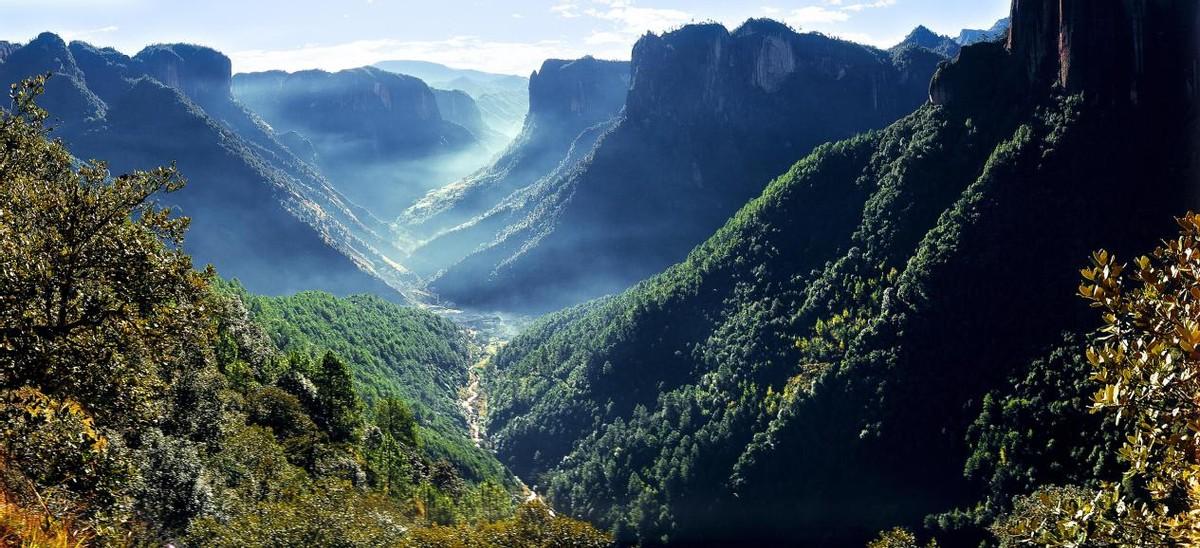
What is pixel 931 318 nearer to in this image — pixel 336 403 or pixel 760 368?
pixel 760 368

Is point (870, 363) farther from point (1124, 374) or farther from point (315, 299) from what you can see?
point (315, 299)

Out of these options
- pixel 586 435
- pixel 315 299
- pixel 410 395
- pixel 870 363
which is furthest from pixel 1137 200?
pixel 315 299

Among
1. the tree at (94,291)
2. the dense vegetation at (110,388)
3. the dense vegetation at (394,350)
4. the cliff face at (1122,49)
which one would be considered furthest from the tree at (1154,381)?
the cliff face at (1122,49)

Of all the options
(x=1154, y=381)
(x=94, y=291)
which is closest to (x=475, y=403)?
(x=94, y=291)

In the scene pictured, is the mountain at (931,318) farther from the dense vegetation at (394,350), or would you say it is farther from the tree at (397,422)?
the tree at (397,422)

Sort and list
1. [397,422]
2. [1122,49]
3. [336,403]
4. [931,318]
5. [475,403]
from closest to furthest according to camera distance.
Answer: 1. [336,403]
2. [397,422]
3. [1122,49]
4. [931,318]
5. [475,403]

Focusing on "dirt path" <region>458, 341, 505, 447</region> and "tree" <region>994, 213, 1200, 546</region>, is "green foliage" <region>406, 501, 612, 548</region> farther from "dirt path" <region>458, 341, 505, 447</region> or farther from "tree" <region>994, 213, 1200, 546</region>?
"dirt path" <region>458, 341, 505, 447</region>

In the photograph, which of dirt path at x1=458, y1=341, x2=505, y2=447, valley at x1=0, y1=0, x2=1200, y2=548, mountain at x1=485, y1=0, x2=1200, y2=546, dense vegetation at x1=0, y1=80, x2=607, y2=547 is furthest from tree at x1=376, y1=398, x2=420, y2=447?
dirt path at x1=458, y1=341, x2=505, y2=447
